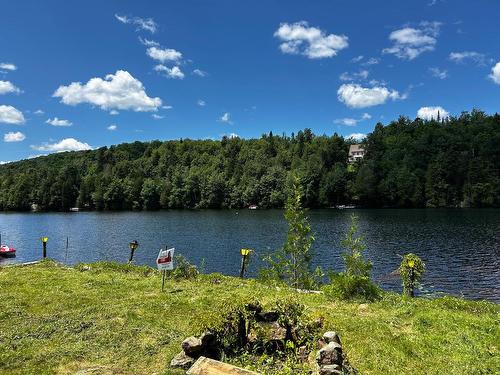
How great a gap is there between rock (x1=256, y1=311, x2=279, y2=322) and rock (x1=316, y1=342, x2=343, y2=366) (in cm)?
251

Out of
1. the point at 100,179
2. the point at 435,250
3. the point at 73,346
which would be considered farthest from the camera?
the point at 100,179

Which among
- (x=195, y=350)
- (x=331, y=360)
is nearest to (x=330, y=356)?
(x=331, y=360)

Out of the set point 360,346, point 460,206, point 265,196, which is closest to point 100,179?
point 265,196

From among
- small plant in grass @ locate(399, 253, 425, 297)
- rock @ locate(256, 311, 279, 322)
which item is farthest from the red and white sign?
small plant in grass @ locate(399, 253, 425, 297)

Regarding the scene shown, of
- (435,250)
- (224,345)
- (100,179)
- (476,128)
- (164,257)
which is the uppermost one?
(476,128)

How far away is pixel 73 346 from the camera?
364 inches

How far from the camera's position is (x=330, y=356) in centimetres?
690

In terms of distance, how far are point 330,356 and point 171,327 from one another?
519 centimetres

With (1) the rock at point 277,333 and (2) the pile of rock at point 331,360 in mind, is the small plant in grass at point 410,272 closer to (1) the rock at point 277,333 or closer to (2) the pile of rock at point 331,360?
(1) the rock at point 277,333

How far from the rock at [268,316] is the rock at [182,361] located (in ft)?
6.87

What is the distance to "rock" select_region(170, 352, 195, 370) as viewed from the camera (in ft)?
26.1

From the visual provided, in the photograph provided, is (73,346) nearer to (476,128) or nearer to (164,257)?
(164,257)

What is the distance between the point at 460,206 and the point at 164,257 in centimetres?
11847

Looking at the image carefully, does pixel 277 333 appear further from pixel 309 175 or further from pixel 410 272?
pixel 309 175
